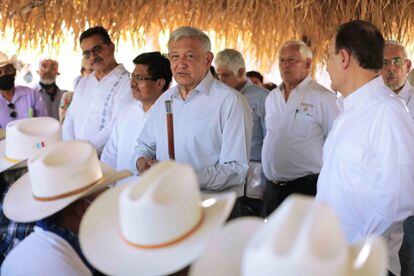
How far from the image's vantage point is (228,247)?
1279 millimetres

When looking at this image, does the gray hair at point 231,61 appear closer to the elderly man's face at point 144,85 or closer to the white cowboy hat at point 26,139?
the elderly man's face at point 144,85

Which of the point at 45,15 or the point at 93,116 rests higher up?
the point at 45,15

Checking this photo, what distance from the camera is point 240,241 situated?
50.5 inches

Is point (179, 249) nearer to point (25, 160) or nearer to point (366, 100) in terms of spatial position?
point (25, 160)

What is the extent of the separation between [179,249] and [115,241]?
23cm

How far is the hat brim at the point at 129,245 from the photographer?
1.31 meters

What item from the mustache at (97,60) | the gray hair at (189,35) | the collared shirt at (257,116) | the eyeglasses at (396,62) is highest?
the gray hair at (189,35)

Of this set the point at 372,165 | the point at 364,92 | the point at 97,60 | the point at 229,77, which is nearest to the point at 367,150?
the point at 372,165

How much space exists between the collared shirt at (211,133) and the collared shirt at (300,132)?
0.92m

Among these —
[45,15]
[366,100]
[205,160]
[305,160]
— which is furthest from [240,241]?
[45,15]

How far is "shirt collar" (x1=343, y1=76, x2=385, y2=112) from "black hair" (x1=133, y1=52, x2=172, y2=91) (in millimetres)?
1401

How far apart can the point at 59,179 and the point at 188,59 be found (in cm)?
135

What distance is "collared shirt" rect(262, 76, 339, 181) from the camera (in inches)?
148

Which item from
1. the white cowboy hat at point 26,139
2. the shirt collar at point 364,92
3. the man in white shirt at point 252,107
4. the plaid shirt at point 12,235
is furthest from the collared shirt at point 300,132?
the plaid shirt at point 12,235
